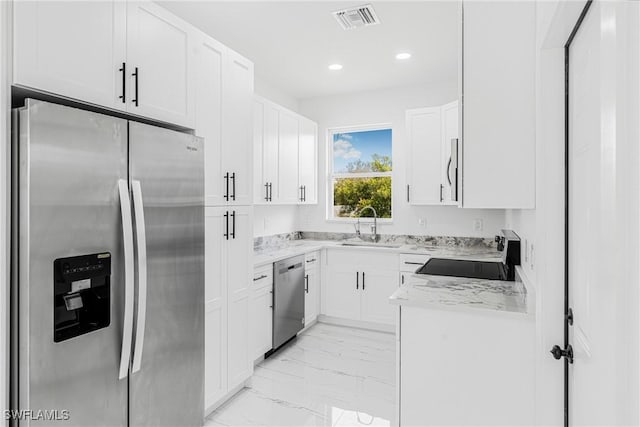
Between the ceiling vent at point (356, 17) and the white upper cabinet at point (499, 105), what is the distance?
0.99 metres

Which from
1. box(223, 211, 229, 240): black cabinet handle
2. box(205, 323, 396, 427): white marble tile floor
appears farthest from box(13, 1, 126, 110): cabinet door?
box(205, 323, 396, 427): white marble tile floor

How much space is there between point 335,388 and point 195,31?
257cm

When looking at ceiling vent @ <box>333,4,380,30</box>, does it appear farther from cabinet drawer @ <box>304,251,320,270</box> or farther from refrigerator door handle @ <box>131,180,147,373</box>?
cabinet drawer @ <box>304,251,320,270</box>

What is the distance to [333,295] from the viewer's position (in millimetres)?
4211

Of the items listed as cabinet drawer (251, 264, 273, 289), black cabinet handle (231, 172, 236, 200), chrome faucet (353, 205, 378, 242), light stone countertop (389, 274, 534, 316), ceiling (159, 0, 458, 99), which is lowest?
cabinet drawer (251, 264, 273, 289)

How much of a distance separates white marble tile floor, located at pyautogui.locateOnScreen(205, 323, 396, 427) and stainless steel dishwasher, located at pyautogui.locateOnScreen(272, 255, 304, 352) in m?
0.17

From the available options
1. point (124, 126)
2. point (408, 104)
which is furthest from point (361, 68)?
point (124, 126)

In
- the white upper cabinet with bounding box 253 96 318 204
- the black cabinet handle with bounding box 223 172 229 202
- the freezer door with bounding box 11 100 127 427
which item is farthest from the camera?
the white upper cabinet with bounding box 253 96 318 204

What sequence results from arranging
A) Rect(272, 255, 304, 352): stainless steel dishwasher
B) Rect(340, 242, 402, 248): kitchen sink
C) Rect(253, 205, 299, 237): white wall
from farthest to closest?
Rect(340, 242, 402, 248): kitchen sink
Rect(253, 205, 299, 237): white wall
Rect(272, 255, 304, 352): stainless steel dishwasher

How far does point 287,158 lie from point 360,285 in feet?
5.21

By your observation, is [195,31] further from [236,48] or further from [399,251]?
[399,251]

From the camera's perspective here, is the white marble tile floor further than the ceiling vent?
No

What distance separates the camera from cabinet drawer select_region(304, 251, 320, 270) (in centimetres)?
393

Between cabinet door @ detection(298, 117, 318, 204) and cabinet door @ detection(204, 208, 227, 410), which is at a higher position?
cabinet door @ detection(298, 117, 318, 204)
